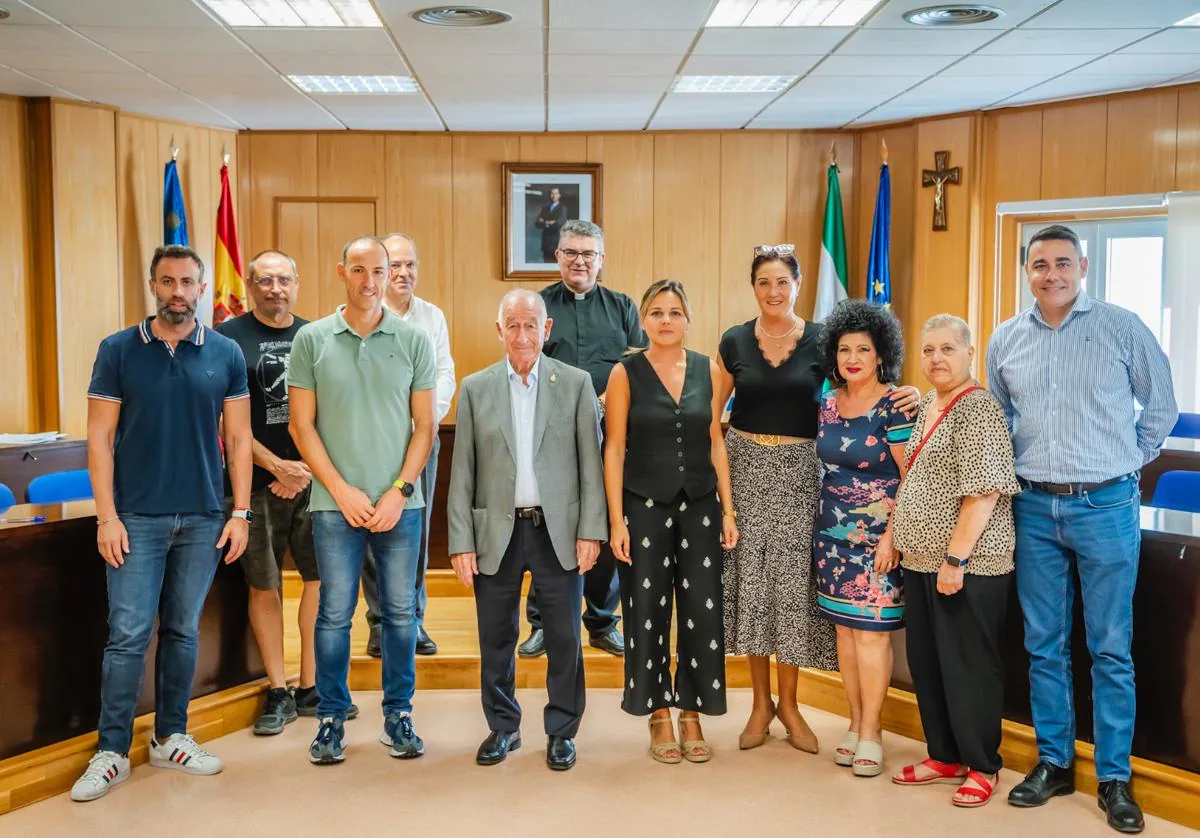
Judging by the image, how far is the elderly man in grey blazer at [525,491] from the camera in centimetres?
340

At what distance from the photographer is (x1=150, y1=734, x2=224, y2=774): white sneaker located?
3455mm

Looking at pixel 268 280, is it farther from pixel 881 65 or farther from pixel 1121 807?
pixel 881 65

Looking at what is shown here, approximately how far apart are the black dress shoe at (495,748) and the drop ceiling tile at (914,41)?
11.1 ft

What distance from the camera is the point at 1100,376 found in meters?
3.06

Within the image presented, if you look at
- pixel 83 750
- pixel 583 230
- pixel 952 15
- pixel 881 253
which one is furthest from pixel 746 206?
pixel 83 750

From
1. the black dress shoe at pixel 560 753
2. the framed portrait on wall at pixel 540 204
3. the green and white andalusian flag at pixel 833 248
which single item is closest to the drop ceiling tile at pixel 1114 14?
the green and white andalusian flag at pixel 833 248

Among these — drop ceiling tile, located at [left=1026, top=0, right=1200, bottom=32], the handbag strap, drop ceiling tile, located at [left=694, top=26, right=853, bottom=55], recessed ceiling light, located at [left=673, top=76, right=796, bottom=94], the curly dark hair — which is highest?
recessed ceiling light, located at [left=673, top=76, right=796, bottom=94]

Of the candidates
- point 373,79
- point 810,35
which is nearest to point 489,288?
point 373,79

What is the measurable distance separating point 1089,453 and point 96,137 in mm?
5804

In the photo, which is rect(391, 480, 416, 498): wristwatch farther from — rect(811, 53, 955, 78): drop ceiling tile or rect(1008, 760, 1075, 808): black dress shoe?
rect(811, 53, 955, 78): drop ceiling tile

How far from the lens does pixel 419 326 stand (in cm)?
397

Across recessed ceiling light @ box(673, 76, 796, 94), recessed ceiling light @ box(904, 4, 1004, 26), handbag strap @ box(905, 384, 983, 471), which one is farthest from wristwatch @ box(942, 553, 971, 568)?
recessed ceiling light @ box(673, 76, 796, 94)

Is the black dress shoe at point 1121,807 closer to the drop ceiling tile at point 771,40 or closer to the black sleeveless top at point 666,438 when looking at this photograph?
the black sleeveless top at point 666,438

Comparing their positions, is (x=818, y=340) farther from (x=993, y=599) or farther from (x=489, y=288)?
(x=489, y=288)
